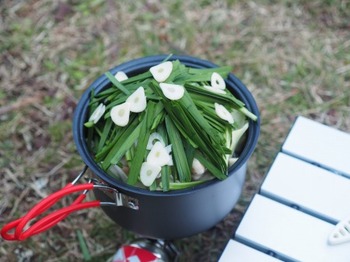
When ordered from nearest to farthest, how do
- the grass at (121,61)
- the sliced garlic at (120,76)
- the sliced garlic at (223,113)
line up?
the sliced garlic at (223,113), the sliced garlic at (120,76), the grass at (121,61)

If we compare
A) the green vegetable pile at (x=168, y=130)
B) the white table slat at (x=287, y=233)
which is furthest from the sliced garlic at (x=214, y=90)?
the white table slat at (x=287, y=233)

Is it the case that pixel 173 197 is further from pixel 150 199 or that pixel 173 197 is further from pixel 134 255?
pixel 134 255

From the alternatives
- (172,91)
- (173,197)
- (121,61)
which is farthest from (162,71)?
(121,61)

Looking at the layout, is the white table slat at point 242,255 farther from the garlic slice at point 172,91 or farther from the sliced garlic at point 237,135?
the garlic slice at point 172,91

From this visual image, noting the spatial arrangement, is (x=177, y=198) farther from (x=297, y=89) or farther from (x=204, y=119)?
(x=297, y=89)

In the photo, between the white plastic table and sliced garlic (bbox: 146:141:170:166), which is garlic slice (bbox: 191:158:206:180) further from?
the white plastic table

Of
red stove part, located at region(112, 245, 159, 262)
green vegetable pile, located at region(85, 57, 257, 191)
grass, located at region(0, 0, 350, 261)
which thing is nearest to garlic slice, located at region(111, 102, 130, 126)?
green vegetable pile, located at region(85, 57, 257, 191)

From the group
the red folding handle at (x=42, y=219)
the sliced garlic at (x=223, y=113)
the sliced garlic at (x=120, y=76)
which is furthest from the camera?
the sliced garlic at (x=120, y=76)
